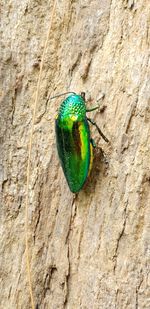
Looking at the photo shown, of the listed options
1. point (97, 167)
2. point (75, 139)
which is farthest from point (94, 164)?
point (75, 139)

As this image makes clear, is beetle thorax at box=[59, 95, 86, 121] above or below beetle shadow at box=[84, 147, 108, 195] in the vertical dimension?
above

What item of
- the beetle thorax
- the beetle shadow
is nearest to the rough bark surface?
the beetle shadow

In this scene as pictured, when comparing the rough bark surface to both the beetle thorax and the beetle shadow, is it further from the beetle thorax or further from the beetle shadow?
the beetle thorax

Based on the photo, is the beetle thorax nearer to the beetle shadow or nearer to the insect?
the insect

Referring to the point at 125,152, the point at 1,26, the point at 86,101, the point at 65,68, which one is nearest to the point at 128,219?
the point at 125,152

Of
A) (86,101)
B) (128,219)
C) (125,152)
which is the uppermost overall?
(86,101)

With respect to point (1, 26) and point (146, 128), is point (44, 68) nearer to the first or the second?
point (1, 26)

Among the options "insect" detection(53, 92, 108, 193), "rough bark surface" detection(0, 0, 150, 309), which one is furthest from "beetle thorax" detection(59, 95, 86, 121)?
"rough bark surface" detection(0, 0, 150, 309)

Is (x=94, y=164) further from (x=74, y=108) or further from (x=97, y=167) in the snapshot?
(x=74, y=108)
